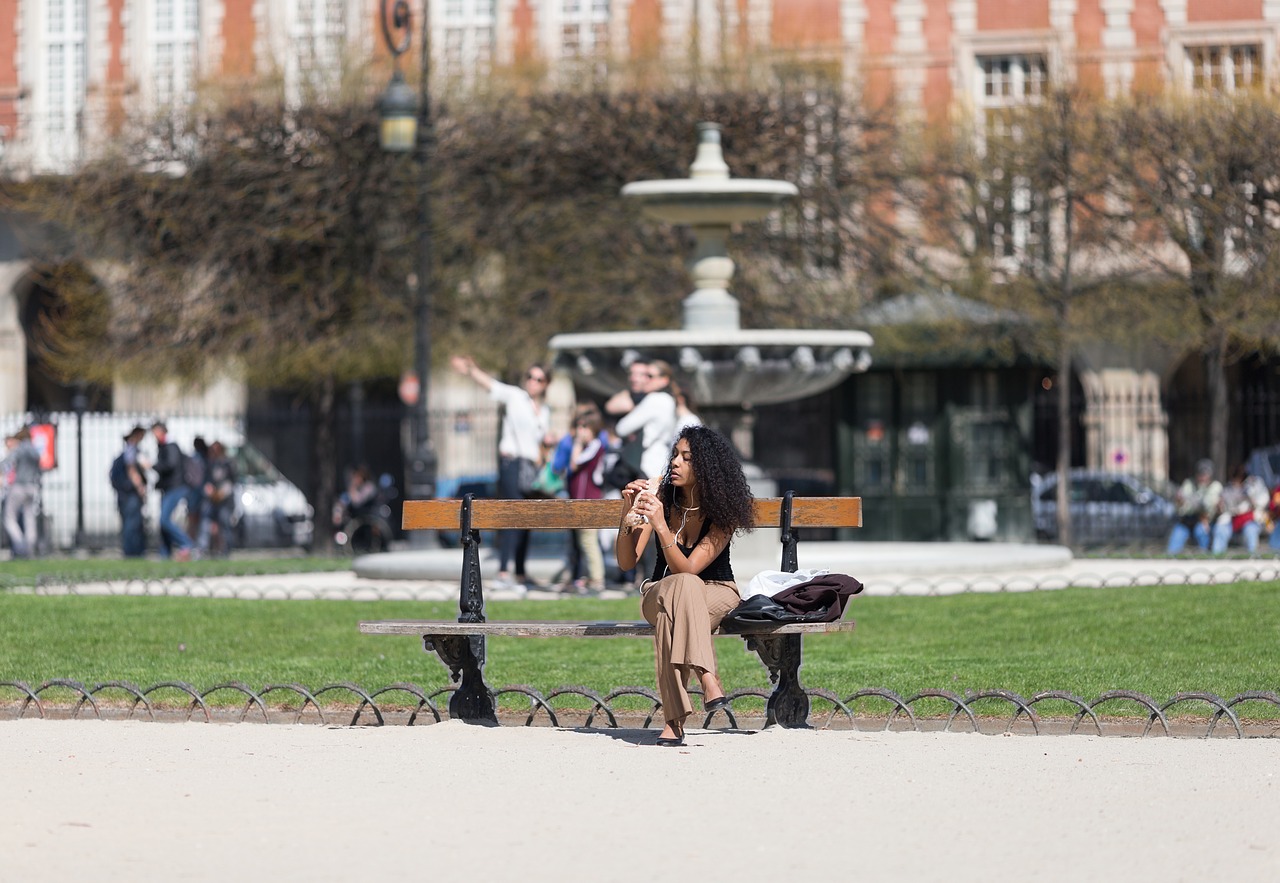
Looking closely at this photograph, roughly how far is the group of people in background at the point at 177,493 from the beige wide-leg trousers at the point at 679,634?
1544cm

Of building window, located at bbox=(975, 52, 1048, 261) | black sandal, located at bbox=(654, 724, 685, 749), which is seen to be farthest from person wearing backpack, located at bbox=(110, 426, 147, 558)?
black sandal, located at bbox=(654, 724, 685, 749)

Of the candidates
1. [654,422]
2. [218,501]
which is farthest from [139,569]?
[218,501]

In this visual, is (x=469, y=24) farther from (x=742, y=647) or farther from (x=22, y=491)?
(x=742, y=647)

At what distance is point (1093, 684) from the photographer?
429 inches

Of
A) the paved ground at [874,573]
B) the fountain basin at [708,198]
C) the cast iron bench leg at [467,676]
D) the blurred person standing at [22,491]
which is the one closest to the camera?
the cast iron bench leg at [467,676]

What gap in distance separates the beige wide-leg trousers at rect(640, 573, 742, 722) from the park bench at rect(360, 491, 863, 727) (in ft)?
0.56

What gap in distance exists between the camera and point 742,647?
1341cm

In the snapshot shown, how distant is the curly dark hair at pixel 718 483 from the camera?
9375mm

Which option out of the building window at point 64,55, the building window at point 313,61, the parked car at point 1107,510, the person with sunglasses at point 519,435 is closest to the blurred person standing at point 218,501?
the building window at point 313,61

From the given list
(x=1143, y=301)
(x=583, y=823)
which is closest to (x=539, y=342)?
(x=1143, y=301)

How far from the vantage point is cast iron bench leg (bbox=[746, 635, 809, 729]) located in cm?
955

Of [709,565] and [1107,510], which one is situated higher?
[709,565]

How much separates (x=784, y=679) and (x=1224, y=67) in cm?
2829

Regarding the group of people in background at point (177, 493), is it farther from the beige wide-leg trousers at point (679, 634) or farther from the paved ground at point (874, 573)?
the beige wide-leg trousers at point (679, 634)
